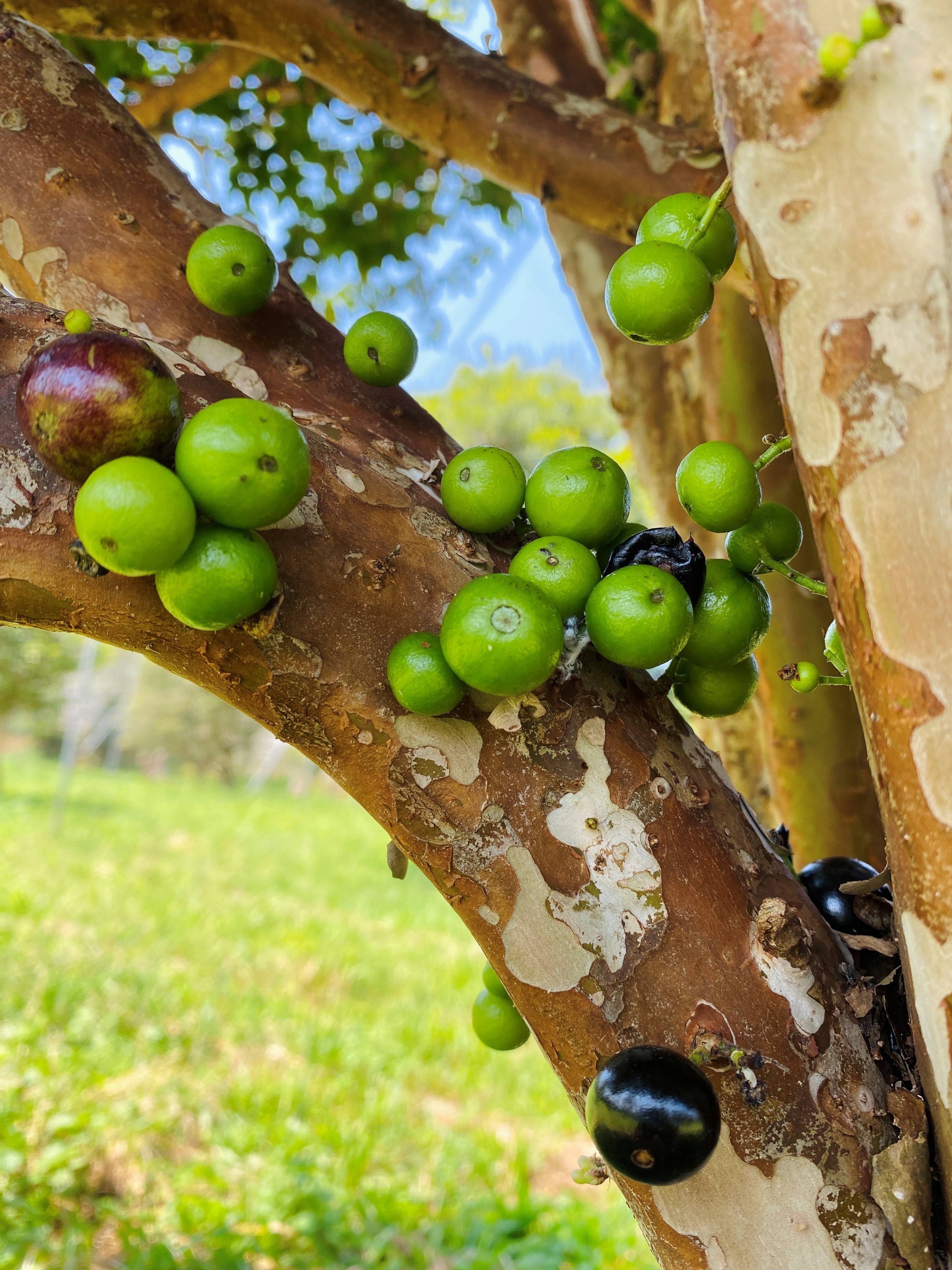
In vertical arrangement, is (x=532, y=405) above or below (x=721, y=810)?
above

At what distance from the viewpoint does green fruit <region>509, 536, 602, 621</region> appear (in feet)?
4.84

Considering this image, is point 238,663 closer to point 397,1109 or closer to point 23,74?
point 23,74

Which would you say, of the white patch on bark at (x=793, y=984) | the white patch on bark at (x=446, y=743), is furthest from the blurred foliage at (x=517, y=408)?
the white patch on bark at (x=793, y=984)

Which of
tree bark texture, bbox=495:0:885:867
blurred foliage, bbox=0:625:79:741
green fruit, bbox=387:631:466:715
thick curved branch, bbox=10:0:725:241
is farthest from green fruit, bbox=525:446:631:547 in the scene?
blurred foliage, bbox=0:625:79:741

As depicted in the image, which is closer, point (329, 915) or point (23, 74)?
point (23, 74)

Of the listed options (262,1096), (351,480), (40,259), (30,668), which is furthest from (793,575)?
(30,668)

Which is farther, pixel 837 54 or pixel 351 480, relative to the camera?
pixel 351 480

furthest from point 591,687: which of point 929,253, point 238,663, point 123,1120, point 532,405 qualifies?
point 532,405

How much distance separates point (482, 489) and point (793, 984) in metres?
0.88

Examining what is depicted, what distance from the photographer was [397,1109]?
17.0 feet

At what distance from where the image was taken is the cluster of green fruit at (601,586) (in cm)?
133

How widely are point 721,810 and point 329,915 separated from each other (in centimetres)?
790

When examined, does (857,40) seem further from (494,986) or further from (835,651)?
(494,986)

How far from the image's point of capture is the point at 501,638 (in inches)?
50.9
